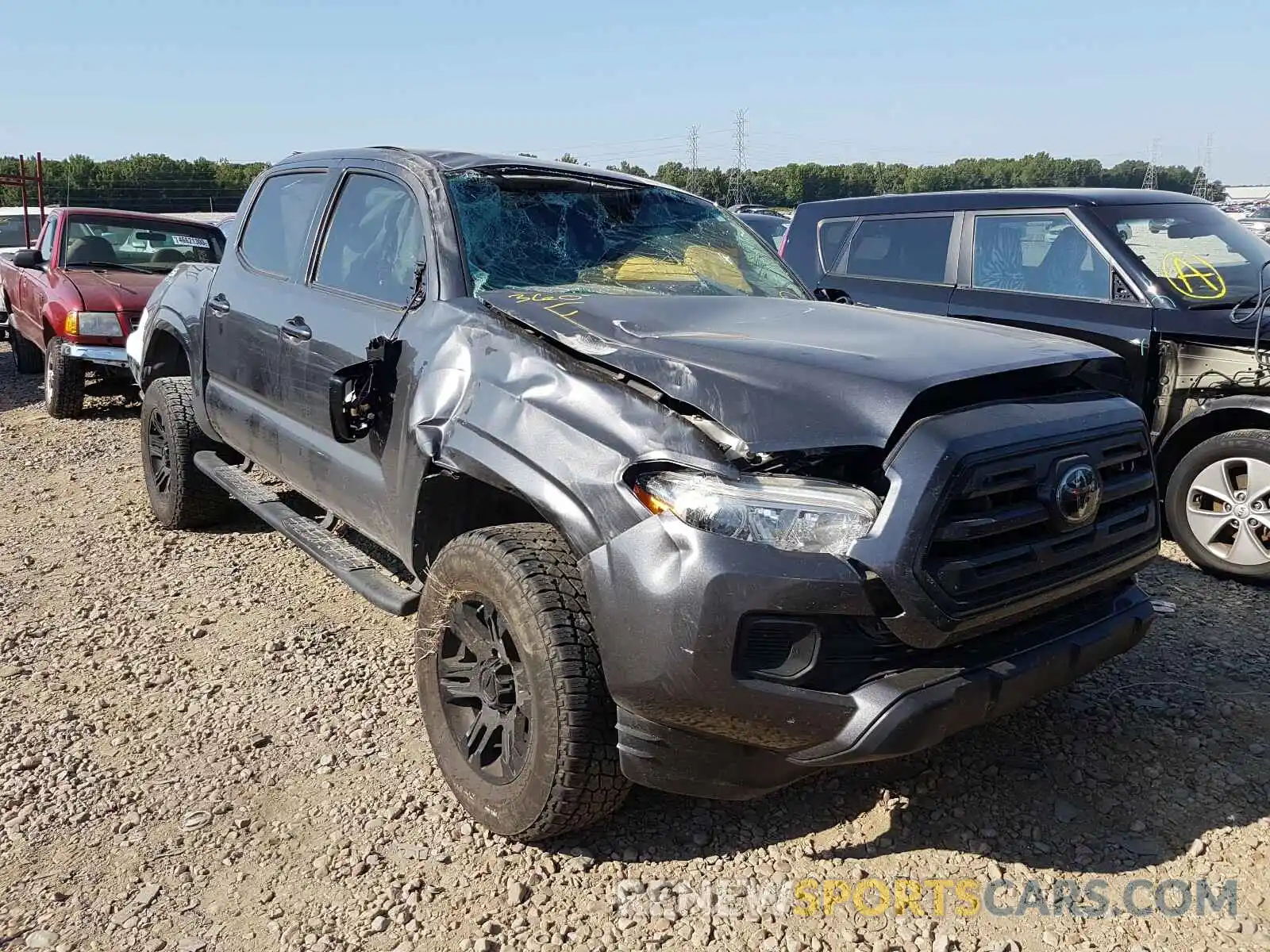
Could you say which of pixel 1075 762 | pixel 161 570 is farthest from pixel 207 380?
pixel 1075 762

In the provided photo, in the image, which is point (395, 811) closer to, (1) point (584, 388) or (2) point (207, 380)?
(1) point (584, 388)

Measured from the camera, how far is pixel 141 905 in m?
2.45

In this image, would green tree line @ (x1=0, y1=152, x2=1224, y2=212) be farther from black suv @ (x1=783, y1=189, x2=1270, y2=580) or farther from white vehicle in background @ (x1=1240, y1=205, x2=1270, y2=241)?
black suv @ (x1=783, y1=189, x2=1270, y2=580)

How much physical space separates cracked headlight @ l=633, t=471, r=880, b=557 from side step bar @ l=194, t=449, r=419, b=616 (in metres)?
1.22

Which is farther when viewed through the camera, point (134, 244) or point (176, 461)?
point (134, 244)

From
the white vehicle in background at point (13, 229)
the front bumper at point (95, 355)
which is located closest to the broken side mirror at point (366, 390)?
the front bumper at point (95, 355)

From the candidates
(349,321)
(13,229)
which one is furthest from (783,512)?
(13,229)

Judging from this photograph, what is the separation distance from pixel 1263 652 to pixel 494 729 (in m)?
3.10

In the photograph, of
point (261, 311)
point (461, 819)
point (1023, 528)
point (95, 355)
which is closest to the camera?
point (1023, 528)

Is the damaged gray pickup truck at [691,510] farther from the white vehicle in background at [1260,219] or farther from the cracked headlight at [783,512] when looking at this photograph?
the white vehicle in background at [1260,219]

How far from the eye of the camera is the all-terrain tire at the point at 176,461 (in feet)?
16.3

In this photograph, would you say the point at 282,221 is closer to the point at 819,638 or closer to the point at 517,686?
the point at 517,686

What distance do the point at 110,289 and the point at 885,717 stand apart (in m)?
7.89

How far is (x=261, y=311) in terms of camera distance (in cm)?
412
